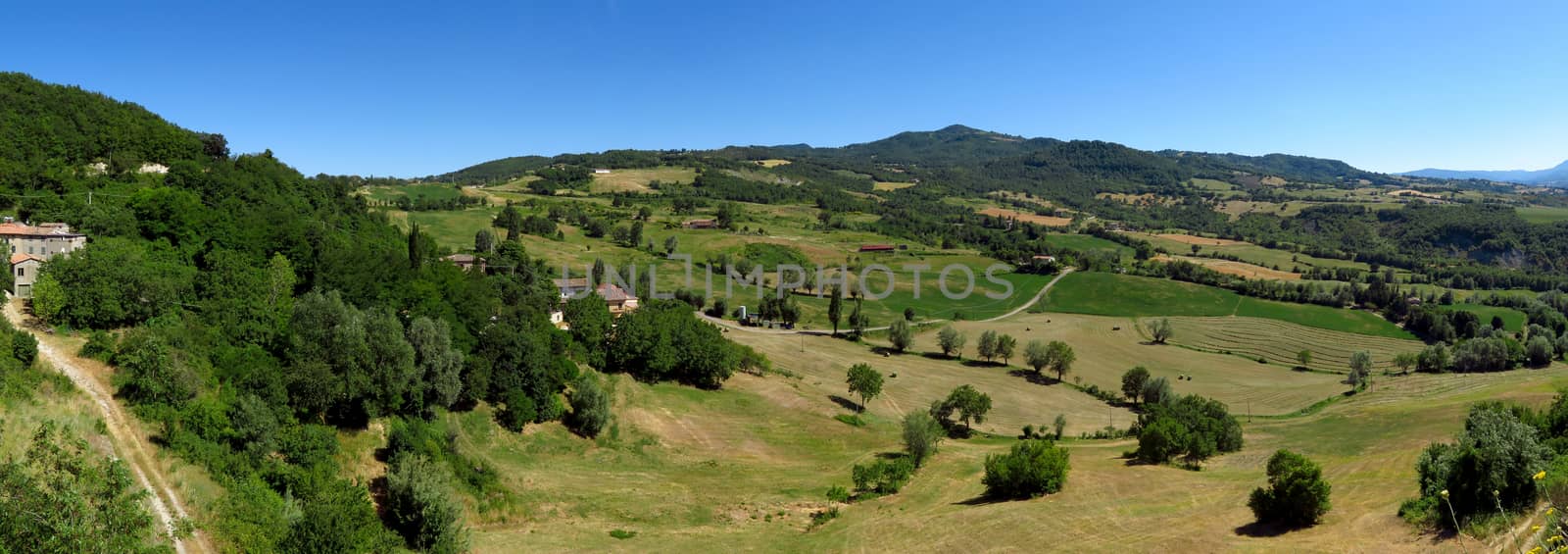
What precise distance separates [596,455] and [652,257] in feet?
313

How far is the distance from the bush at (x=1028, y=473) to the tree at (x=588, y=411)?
25.8m

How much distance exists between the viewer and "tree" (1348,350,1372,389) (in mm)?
83312

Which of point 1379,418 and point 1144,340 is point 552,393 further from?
point 1144,340

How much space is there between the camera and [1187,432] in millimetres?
53906

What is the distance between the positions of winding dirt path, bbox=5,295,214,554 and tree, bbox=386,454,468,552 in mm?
7322

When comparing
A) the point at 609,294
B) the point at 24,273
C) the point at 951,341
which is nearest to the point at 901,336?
the point at 951,341

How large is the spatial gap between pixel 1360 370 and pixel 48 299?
11267cm

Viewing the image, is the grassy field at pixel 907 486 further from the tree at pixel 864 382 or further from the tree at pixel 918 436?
the tree at pixel 864 382

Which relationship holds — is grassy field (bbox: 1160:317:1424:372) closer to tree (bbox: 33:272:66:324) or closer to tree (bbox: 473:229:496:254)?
tree (bbox: 473:229:496:254)

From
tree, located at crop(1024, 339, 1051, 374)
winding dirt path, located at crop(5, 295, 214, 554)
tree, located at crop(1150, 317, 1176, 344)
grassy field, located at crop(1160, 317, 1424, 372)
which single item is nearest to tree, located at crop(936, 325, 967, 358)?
tree, located at crop(1024, 339, 1051, 374)

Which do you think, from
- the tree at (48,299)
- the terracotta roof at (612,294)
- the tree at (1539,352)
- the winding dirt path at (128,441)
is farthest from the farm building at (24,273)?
the tree at (1539,352)

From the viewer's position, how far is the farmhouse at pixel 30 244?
38500 mm

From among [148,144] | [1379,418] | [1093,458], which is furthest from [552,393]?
[1379,418]

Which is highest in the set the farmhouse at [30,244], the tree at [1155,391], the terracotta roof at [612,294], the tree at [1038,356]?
the farmhouse at [30,244]
